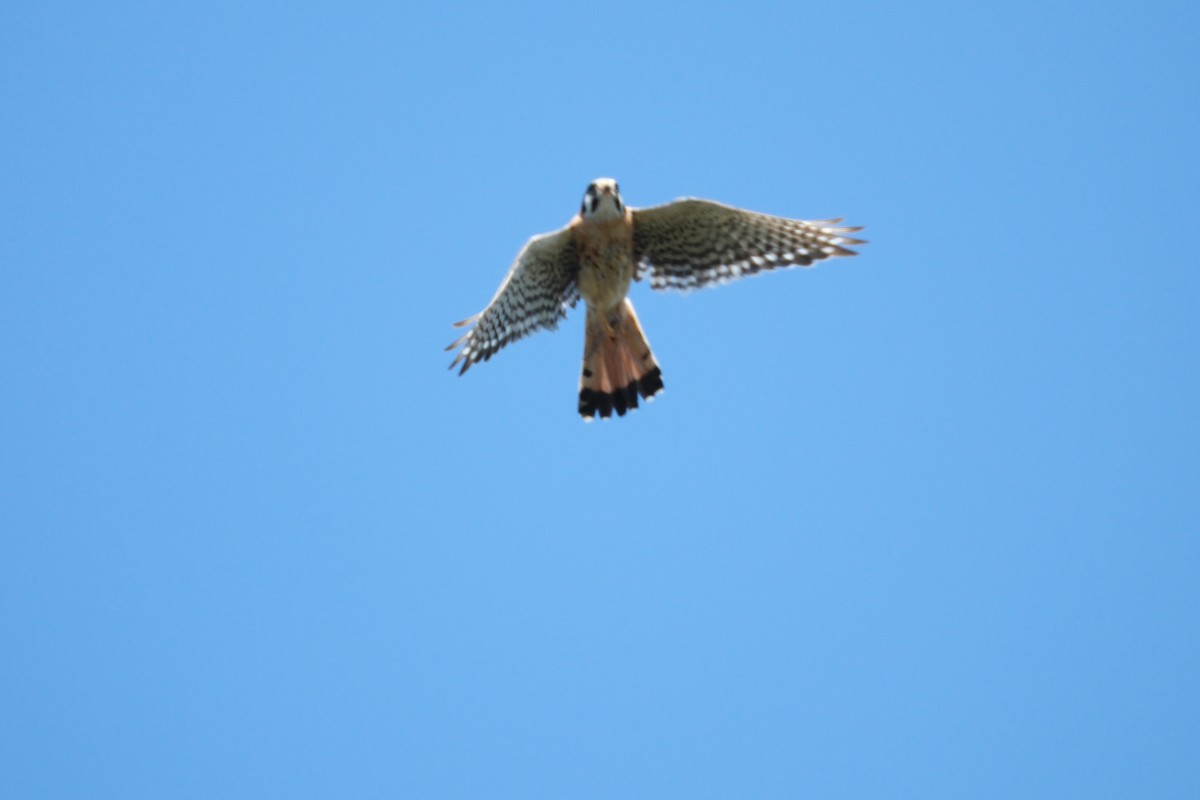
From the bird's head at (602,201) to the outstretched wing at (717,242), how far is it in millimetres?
248

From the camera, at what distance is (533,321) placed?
10.2 m

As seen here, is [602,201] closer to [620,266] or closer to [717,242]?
[620,266]

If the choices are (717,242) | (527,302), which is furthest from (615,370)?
(717,242)

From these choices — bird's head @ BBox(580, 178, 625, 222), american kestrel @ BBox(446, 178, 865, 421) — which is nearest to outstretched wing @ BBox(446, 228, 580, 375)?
american kestrel @ BBox(446, 178, 865, 421)

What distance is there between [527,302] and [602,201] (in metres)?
1.08

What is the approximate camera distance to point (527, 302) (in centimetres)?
1010

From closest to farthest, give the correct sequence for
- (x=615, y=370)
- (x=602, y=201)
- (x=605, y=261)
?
(x=602, y=201) → (x=605, y=261) → (x=615, y=370)

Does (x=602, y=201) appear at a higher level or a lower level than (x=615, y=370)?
higher

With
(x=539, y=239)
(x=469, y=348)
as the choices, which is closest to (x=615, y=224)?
(x=539, y=239)

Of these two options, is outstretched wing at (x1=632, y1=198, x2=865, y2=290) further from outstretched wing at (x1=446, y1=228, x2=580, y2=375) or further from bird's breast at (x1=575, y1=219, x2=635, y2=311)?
outstretched wing at (x1=446, y1=228, x2=580, y2=375)

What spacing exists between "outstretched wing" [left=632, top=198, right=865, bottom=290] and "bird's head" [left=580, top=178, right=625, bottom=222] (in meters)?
0.25

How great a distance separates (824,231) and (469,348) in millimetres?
2617

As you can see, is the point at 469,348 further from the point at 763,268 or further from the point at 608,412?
the point at 763,268

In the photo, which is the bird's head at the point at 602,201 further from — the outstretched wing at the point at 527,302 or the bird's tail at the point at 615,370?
the bird's tail at the point at 615,370
